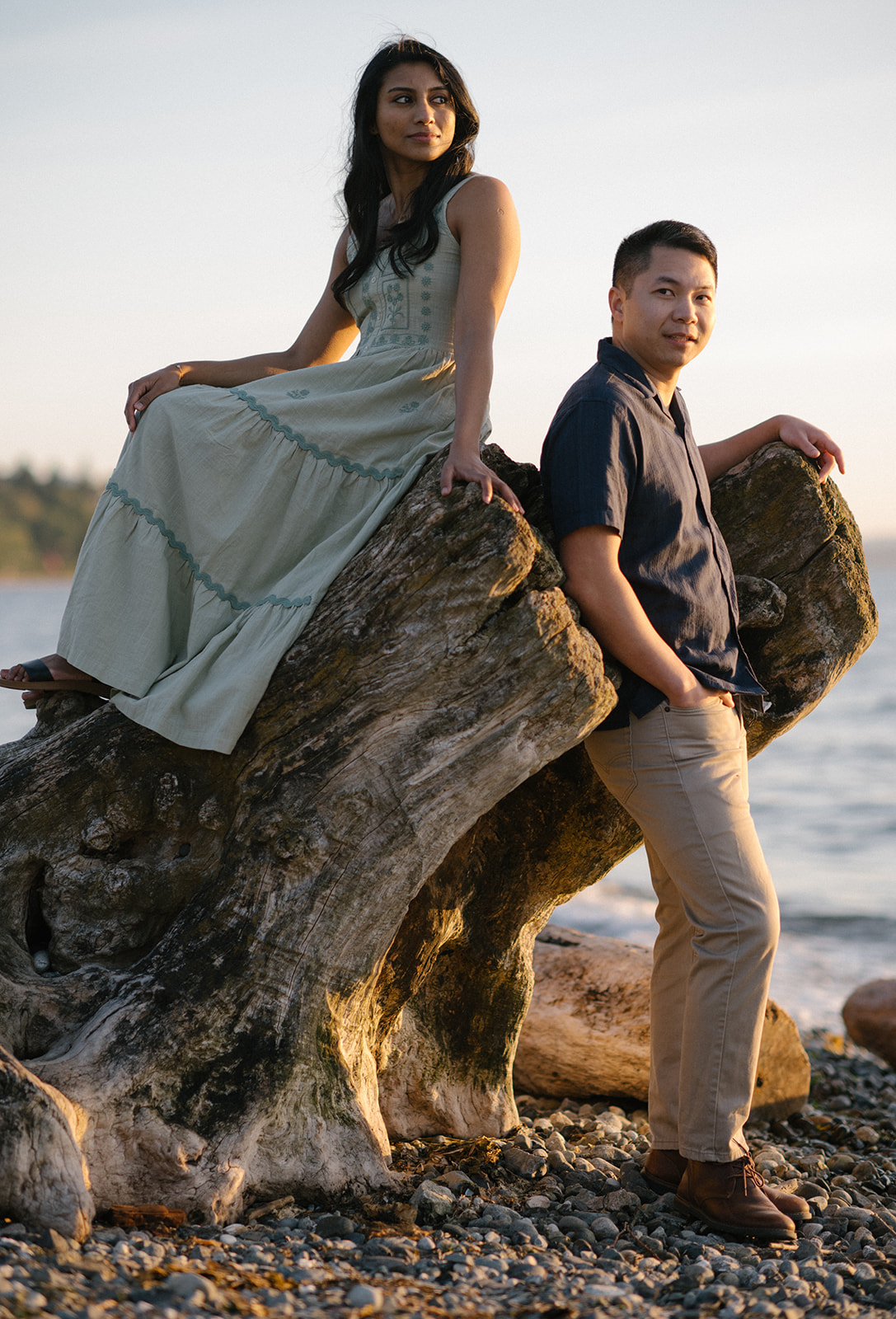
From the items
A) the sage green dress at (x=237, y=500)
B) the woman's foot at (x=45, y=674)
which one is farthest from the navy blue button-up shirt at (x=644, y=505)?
the woman's foot at (x=45, y=674)

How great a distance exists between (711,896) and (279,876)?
1.29 meters

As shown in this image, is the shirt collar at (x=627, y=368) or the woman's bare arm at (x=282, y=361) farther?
the woman's bare arm at (x=282, y=361)

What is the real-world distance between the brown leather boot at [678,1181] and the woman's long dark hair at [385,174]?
3085mm

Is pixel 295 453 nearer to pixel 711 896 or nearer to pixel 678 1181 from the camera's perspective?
pixel 711 896

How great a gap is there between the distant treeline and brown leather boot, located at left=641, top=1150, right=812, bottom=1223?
275 ft

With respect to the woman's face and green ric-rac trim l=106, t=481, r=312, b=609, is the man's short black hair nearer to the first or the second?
the woman's face

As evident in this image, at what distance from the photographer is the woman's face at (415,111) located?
148 inches

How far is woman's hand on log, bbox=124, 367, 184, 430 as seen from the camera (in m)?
3.87

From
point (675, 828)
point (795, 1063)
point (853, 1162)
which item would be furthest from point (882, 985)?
point (675, 828)

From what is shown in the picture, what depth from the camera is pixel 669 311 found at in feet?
11.7

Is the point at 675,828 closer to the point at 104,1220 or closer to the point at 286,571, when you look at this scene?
the point at 286,571

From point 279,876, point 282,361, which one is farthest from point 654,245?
point 279,876

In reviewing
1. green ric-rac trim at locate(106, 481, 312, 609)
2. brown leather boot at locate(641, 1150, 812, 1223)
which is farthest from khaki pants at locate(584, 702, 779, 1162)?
green ric-rac trim at locate(106, 481, 312, 609)

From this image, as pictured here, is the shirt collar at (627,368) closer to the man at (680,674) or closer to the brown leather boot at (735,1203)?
the man at (680,674)
